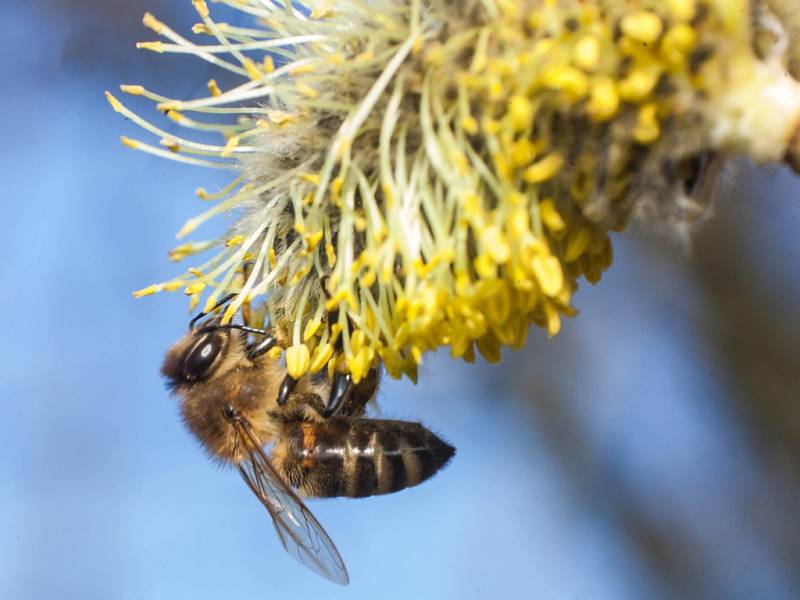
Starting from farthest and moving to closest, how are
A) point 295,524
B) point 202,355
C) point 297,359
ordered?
point 202,355, point 295,524, point 297,359

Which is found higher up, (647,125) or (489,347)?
(647,125)

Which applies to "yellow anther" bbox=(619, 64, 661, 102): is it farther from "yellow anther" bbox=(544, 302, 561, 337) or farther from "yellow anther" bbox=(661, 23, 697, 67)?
"yellow anther" bbox=(544, 302, 561, 337)

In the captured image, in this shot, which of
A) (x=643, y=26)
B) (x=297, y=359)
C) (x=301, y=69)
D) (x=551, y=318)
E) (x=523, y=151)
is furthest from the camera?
(x=297, y=359)

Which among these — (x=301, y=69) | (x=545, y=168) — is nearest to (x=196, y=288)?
(x=301, y=69)

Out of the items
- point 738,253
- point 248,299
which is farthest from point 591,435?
point 248,299

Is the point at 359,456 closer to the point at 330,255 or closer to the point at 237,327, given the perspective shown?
the point at 237,327

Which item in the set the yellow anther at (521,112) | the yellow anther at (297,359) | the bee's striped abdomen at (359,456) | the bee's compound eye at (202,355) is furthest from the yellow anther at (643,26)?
the bee's compound eye at (202,355)

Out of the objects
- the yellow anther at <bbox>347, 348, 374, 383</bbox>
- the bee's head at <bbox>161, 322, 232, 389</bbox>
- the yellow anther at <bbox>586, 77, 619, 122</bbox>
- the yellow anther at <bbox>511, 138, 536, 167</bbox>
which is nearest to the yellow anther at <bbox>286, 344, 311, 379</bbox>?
the yellow anther at <bbox>347, 348, 374, 383</bbox>

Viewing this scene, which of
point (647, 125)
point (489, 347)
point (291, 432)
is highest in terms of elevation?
point (647, 125)
